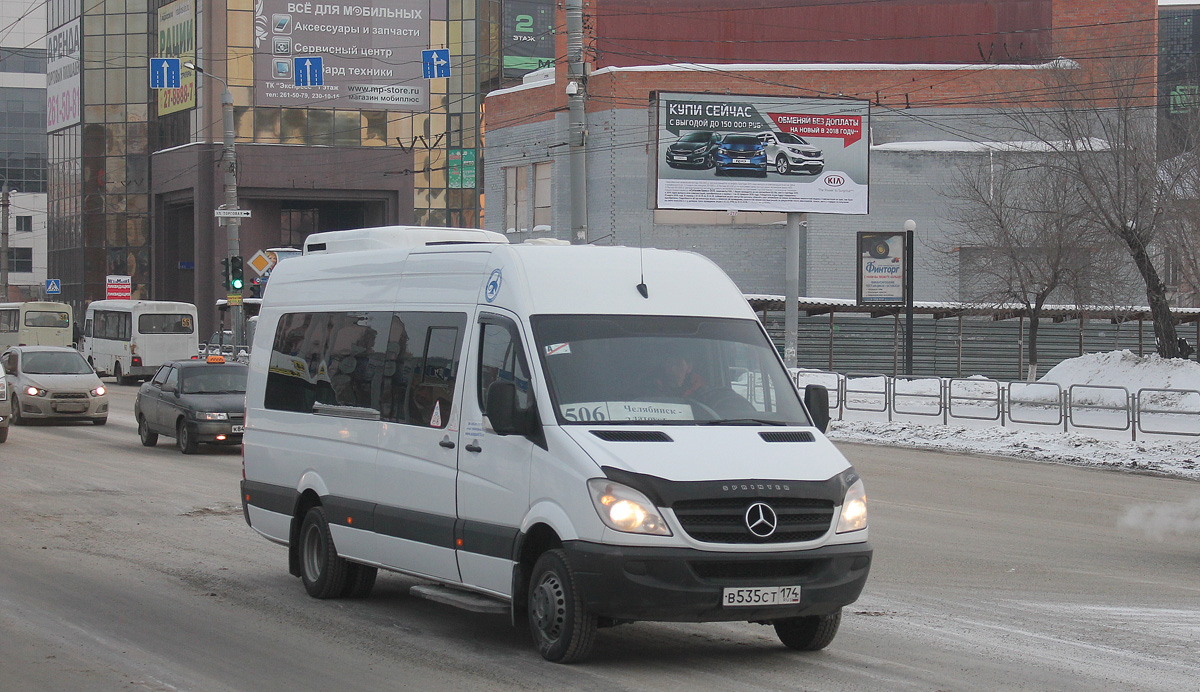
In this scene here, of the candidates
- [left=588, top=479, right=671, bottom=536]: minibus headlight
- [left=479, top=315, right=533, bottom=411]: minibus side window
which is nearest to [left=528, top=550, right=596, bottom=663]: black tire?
[left=588, top=479, right=671, bottom=536]: minibus headlight

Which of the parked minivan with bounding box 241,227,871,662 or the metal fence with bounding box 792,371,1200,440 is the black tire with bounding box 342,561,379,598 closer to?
the parked minivan with bounding box 241,227,871,662

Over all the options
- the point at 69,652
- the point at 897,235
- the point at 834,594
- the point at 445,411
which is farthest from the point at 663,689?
the point at 897,235

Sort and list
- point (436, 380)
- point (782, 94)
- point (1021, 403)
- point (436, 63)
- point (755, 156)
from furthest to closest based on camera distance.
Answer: point (436, 63)
point (782, 94)
point (755, 156)
point (1021, 403)
point (436, 380)

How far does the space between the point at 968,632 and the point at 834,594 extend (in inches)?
63.4

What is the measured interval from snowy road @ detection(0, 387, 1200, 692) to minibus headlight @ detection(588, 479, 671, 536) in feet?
2.68

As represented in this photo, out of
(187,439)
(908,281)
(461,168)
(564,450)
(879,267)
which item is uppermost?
(461,168)

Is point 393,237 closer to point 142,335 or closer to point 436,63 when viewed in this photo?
point 142,335

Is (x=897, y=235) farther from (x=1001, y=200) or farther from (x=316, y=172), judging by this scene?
(x=316, y=172)

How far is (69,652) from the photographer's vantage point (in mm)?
7969

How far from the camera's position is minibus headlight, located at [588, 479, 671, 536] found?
7.11 metres

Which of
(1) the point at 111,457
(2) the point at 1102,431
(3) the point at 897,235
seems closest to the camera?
(1) the point at 111,457

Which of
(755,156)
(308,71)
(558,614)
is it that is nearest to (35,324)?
(308,71)

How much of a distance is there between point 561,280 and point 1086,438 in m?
16.7

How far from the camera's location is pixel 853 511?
7.62 metres
